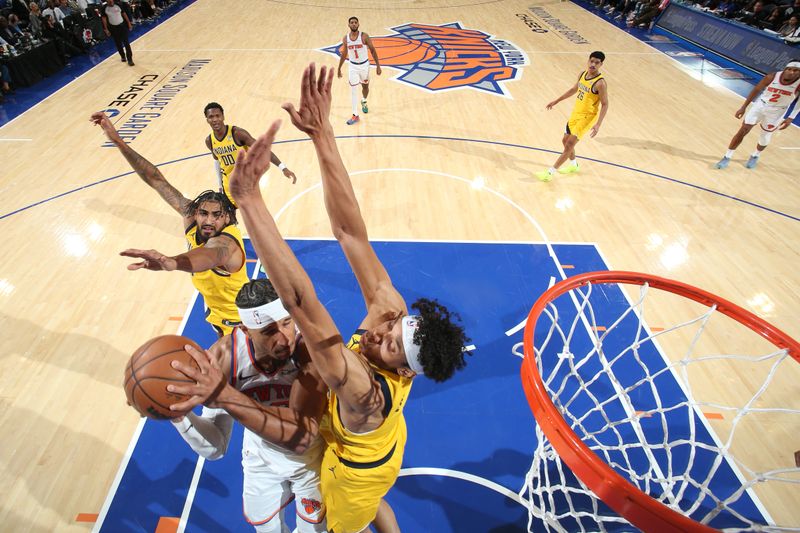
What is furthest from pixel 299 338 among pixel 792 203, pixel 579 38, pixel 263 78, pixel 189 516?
pixel 579 38

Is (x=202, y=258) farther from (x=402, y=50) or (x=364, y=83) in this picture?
(x=402, y=50)

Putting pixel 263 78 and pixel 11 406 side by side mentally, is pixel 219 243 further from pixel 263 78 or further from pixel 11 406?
pixel 263 78

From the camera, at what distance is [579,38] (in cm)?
1359

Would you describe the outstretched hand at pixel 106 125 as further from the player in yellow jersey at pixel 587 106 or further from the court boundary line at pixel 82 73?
the player in yellow jersey at pixel 587 106

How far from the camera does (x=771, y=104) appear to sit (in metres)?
7.00

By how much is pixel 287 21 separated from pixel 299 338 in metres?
15.2

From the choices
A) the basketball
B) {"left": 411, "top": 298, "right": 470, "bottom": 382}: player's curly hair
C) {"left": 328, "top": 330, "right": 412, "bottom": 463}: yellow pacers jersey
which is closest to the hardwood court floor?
the basketball

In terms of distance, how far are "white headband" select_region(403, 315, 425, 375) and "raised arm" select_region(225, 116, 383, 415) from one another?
0.27 meters


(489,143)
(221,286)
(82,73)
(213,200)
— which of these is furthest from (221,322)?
(82,73)

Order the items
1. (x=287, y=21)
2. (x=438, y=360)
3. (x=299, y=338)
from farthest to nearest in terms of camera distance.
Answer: (x=287, y=21)
(x=299, y=338)
(x=438, y=360)

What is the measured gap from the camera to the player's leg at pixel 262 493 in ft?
7.98

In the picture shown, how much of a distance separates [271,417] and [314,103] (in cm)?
143

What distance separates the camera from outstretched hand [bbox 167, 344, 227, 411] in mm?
1652

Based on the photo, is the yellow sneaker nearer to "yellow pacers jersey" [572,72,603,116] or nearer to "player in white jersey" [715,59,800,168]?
"yellow pacers jersey" [572,72,603,116]
